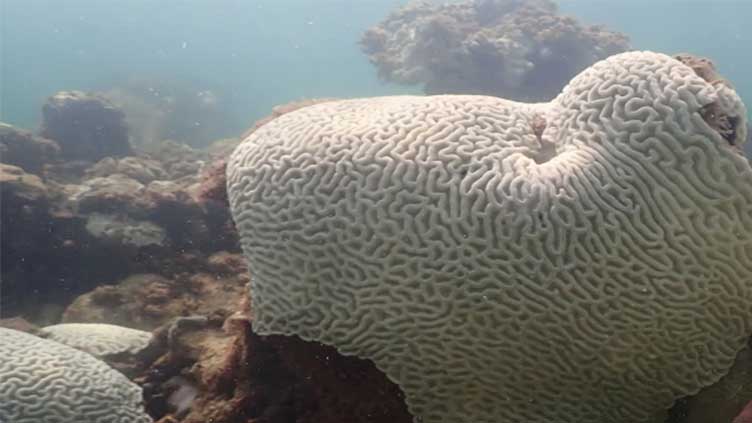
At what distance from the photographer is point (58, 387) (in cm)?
410

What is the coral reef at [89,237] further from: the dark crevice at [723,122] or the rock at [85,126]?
the rock at [85,126]

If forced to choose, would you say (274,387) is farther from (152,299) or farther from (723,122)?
(152,299)

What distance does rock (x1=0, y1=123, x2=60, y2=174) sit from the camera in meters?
11.9

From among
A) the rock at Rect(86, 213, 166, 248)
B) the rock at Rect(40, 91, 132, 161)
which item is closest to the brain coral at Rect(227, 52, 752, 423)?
the rock at Rect(86, 213, 166, 248)

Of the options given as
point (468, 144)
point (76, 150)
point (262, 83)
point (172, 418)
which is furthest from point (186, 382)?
point (262, 83)

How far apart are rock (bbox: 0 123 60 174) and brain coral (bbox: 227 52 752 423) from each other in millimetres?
10902

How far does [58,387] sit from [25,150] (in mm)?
10232

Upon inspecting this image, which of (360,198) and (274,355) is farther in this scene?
(274,355)

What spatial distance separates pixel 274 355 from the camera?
12.1ft

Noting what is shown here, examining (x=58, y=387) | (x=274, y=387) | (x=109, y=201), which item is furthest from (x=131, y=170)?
(x=274, y=387)

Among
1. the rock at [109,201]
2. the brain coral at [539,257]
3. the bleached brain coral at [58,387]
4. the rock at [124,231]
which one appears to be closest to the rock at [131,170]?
the rock at [109,201]

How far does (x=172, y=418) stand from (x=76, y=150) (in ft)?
42.7

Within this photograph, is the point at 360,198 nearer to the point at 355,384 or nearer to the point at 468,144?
the point at 468,144

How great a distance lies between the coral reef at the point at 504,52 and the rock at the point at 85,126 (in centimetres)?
850
